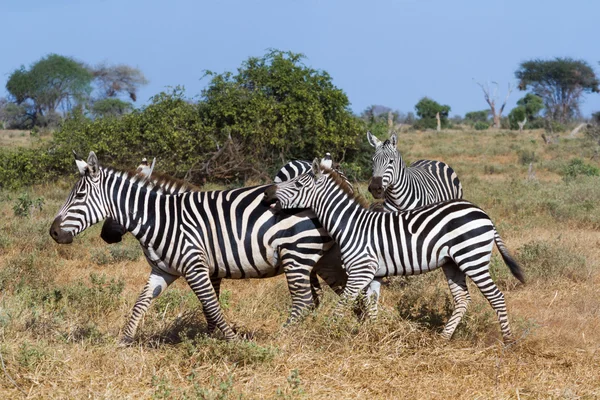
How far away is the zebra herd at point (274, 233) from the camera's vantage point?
19.0 ft

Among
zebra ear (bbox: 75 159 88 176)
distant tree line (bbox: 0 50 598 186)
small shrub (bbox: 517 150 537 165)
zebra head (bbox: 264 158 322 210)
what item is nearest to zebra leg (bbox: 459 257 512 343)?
zebra head (bbox: 264 158 322 210)

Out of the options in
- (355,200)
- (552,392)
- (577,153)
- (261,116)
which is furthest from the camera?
(577,153)

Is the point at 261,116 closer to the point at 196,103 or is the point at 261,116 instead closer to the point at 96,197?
the point at 196,103

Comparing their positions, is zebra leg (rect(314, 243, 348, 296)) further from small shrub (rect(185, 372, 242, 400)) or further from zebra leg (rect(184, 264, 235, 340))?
small shrub (rect(185, 372, 242, 400))

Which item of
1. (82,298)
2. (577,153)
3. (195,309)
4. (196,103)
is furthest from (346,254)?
(577,153)

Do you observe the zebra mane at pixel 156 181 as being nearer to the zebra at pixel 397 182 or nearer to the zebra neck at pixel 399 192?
the zebra at pixel 397 182

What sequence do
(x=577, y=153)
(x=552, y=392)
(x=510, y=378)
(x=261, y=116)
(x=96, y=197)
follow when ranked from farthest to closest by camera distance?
(x=577, y=153) → (x=261, y=116) → (x=96, y=197) → (x=510, y=378) → (x=552, y=392)

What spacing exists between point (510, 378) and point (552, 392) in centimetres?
36

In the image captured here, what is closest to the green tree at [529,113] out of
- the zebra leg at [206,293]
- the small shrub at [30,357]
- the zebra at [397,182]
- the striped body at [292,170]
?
the zebra at [397,182]

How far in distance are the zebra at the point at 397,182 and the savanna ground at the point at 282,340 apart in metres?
0.88

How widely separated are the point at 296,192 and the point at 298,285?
29.2 inches

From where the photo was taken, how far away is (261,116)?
49.4 feet

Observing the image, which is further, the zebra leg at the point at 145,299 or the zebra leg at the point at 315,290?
the zebra leg at the point at 315,290

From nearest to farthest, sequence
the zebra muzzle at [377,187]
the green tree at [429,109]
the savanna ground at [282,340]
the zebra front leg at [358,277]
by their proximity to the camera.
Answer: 1. the savanna ground at [282,340]
2. the zebra front leg at [358,277]
3. the zebra muzzle at [377,187]
4. the green tree at [429,109]
